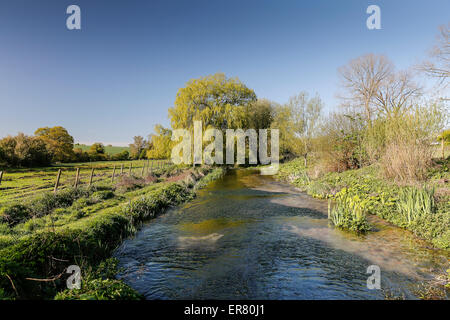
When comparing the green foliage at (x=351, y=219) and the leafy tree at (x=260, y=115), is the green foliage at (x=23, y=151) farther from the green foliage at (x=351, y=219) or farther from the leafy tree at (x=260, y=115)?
the green foliage at (x=351, y=219)

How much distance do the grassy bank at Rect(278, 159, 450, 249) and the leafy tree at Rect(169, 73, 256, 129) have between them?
19.1m

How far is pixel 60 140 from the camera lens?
45438mm

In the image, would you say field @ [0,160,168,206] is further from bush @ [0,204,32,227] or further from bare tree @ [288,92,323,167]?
bare tree @ [288,92,323,167]

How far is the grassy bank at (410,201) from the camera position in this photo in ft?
23.1

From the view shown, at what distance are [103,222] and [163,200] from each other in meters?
4.76

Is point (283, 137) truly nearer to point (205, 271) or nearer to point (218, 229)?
point (218, 229)

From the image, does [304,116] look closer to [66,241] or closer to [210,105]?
[210,105]

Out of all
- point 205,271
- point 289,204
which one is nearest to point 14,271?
point 205,271

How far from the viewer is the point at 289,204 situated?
12.5 m

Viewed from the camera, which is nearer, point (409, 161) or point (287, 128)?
point (409, 161)

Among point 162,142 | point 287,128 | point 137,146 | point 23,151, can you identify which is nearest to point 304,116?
point 287,128

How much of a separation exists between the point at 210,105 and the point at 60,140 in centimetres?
3159

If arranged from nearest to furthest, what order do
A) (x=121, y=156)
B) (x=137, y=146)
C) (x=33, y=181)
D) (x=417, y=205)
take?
(x=417, y=205) → (x=33, y=181) → (x=121, y=156) → (x=137, y=146)
